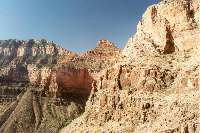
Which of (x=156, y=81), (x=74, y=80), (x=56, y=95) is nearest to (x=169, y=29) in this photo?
(x=156, y=81)

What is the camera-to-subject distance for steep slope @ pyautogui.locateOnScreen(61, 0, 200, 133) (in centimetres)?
6800

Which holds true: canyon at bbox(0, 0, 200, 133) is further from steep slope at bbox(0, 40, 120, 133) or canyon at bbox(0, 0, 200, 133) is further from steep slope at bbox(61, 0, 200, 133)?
steep slope at bbox(0, 40, 120, 133)

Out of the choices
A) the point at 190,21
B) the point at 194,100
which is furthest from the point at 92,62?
the point at 194,100

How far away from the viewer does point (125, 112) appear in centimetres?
7550

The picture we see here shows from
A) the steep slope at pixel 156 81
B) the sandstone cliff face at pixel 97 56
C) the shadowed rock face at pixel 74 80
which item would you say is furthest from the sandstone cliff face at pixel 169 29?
the shadowed rock face at pixel 74 80

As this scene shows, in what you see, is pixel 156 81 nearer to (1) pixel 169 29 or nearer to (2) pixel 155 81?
(2) pixel 155 81

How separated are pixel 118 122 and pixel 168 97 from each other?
7.98 meters

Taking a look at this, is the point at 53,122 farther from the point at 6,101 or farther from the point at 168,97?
the point at 168,97

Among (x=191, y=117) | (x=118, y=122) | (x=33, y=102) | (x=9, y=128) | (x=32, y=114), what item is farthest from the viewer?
(x=33, y=102)

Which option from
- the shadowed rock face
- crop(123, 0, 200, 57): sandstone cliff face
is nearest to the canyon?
crop(123, 0, 200, 57): sandstone cliff face

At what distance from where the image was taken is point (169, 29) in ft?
271

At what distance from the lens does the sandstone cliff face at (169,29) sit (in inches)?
3140

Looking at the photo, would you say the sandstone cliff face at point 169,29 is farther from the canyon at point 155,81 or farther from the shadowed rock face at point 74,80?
the shadowed rock face at point 74,80

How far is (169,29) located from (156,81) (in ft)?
35.1
